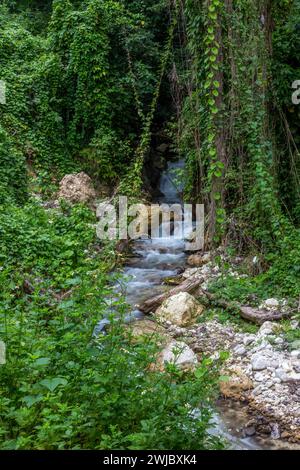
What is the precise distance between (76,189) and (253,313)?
4.76 meters

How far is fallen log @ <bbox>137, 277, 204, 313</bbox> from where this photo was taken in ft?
22.2

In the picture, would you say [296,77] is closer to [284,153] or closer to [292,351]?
[284,153]

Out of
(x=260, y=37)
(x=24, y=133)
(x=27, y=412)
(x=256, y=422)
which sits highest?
(x=260, y=37)

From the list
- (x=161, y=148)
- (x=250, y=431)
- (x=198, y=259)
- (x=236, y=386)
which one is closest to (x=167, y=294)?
(x=198, y=259)

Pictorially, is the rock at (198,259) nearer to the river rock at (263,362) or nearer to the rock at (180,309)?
the rock at (180,309)

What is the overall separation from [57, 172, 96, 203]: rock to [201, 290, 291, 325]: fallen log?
155 inches

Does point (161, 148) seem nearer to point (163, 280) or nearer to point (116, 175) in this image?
point (116, 175)

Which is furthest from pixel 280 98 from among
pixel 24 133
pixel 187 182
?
pixel 24 133

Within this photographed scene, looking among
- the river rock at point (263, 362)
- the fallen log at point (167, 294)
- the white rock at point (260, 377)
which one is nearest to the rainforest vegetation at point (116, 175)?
the fallen log at point (167, 294)

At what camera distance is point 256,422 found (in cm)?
441

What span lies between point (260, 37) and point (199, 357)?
4610mm

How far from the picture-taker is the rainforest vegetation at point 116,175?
2.77m

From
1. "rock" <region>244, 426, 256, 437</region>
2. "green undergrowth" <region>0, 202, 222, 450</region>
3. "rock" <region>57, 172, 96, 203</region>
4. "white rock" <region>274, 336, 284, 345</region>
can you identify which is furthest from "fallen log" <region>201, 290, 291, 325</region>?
"rock" <region>57, 172, 96, 203</region>
